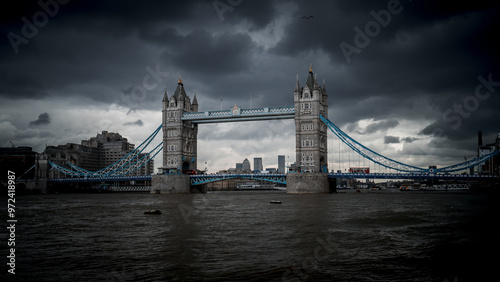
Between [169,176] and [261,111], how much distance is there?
28.2m

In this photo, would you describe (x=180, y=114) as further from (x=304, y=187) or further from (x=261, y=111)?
(x=304, y=187)

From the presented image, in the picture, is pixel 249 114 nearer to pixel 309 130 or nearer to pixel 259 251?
pixel 309 130

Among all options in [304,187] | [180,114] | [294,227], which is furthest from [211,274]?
[180,114]

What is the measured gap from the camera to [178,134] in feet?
340

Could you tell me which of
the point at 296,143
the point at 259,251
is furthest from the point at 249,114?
the point at 259,251

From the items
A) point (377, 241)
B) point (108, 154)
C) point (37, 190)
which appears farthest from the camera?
point (108, 154)

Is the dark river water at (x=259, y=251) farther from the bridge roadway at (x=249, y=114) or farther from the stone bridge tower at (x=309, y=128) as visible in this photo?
the bridge roadway at (x=249, y=114)

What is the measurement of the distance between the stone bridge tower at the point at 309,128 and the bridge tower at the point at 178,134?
31.2m

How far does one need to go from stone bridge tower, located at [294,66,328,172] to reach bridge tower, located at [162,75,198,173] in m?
31.2

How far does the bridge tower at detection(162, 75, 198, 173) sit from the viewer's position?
10325 centimetres

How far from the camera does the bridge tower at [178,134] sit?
103 metres

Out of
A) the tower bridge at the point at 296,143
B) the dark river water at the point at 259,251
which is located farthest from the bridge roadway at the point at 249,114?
the dark river water at the point at 259,251

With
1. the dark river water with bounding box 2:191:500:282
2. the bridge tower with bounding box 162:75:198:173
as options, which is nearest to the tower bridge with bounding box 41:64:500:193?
the bridge tower with bounding box 162:75:198:173

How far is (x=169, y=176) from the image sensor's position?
3878 inches
